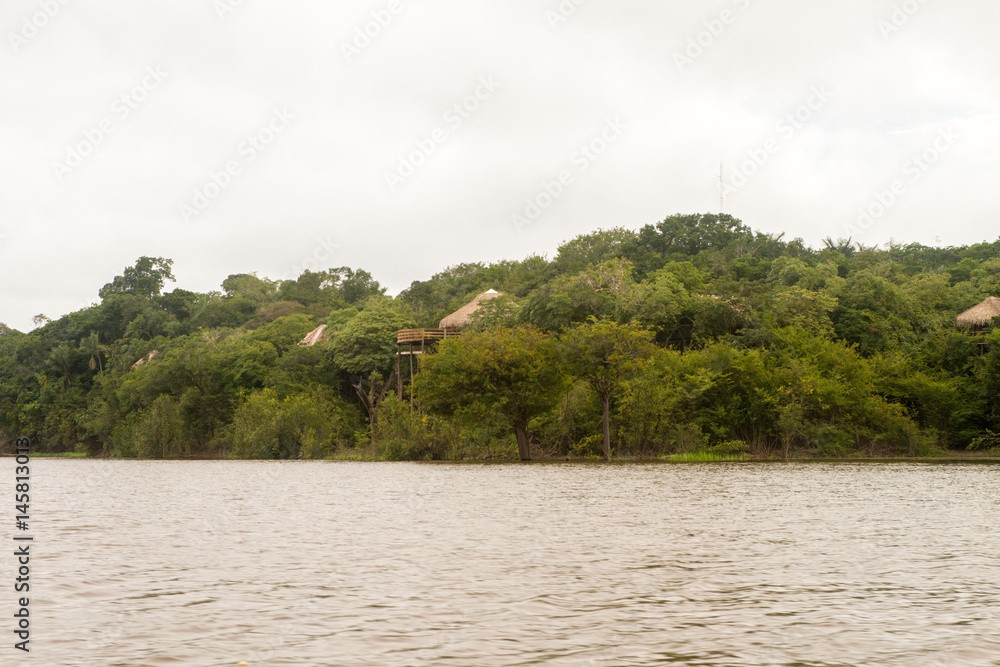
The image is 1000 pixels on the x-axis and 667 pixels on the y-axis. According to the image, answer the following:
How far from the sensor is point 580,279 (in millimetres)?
53188

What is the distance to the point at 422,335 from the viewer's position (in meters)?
53.8

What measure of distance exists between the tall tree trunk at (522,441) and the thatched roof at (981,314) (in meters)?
25.2

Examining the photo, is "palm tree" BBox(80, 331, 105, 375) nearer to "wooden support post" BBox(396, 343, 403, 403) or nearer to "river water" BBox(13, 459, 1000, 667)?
"wooden support post" BBox(396, 343, 403, 403)

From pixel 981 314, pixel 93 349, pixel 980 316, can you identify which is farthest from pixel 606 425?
pixel 93 349

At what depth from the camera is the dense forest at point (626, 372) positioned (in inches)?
1775

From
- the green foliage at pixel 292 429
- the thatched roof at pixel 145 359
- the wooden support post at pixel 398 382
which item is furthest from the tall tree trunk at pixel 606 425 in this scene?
the thatched roof at pixel 145 359

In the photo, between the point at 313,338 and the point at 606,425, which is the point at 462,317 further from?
the point at 313,338

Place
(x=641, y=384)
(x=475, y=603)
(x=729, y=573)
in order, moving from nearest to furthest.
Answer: (x=475, y=603) < (x=729, y=573) < (x=641, y=384)

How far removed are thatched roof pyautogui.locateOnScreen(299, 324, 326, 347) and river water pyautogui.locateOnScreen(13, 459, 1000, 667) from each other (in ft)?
151

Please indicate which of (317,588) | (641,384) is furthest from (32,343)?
(317,588)

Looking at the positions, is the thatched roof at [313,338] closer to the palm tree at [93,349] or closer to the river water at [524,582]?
the palm tree at [93,349]

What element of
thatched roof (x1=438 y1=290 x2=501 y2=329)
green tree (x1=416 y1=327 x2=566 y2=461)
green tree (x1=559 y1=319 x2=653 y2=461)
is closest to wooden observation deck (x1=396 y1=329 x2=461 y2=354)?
thatched roof (x1=438 y1=290 x2=501 y2=329)

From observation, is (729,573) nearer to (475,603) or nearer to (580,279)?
(475,603)

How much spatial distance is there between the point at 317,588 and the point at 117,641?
110 inches
